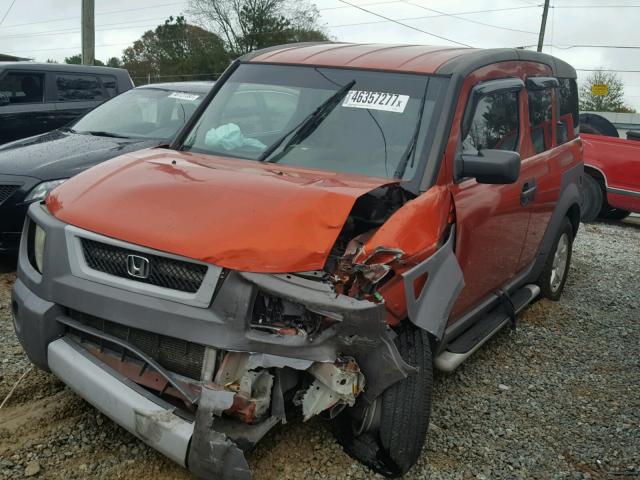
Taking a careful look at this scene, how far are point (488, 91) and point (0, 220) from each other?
3.91 metres

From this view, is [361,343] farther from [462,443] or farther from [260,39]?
[260,39]

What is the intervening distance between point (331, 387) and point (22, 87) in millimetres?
7780

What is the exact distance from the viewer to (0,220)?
5.17 meters

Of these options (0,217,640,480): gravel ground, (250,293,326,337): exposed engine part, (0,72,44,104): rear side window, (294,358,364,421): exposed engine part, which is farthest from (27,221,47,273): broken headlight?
(0,72,44,104): rear side window

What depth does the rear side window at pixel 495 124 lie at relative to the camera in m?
3.68

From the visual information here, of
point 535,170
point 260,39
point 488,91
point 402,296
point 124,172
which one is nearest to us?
point 402,296

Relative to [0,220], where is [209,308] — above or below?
above

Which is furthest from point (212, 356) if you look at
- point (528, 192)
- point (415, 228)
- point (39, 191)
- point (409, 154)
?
point (39, 191)

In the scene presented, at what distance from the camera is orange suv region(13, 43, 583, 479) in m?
2.46

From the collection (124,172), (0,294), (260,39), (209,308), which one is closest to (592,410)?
(209,308)

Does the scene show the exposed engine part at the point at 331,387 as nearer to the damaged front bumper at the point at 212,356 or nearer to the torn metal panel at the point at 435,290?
the damaged front bumper at the point at 212,356

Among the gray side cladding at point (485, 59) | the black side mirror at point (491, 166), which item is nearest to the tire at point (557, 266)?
the gray side cladding at point (485, 59)

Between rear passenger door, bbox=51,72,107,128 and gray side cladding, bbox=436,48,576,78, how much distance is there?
6270 mm

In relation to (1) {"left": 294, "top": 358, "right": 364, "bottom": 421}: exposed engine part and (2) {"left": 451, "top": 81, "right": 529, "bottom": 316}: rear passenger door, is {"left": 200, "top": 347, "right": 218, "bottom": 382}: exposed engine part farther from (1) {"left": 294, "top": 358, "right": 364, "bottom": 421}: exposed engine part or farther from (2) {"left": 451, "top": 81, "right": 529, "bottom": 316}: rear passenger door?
(2) {"left": 451, "top": 81, "right": 529, "bottom": 316}: rear passenger door
